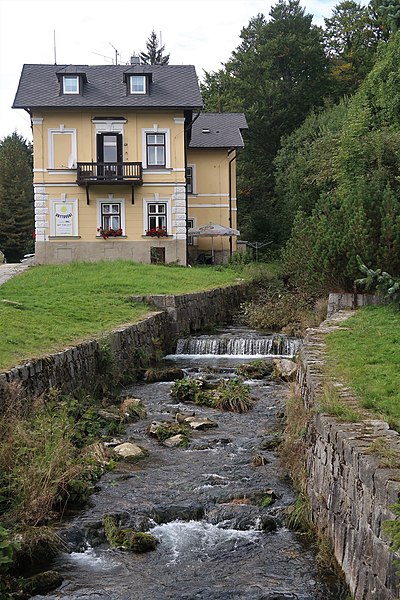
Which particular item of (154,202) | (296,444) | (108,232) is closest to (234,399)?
(296,444)

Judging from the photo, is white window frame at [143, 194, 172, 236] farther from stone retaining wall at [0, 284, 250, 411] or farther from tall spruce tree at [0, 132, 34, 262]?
tall spruce tree at [0, 132, 34, 262]

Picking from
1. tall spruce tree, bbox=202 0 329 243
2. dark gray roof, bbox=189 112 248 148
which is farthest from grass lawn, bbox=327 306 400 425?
tall spruce tree, bbox=202 0 329 243

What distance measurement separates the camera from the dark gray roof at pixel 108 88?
33469 mm

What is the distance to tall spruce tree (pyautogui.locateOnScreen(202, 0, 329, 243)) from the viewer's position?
1984 inches

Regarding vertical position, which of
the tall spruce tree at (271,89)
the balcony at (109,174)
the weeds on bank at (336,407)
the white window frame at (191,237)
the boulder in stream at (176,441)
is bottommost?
the boulder in stream at (176,441)

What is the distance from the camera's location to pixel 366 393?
28.9 feet

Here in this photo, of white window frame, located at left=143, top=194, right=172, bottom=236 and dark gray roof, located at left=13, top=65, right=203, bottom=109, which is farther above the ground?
dark gray roof, located at left=13, top=65, right=203, bottom=109

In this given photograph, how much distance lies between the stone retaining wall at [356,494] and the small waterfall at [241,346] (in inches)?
444

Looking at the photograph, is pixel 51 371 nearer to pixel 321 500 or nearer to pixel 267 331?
pixel 321 500

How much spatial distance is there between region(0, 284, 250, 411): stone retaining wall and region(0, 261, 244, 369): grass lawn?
1.14 ft

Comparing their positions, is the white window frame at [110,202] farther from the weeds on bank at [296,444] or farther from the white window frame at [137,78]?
the weeds on bank at [296,444]

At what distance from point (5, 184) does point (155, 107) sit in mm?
21828

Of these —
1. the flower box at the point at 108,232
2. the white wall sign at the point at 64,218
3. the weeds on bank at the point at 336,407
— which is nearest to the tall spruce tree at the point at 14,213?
the white wall sign at the point at 64,218

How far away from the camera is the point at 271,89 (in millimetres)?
50906
